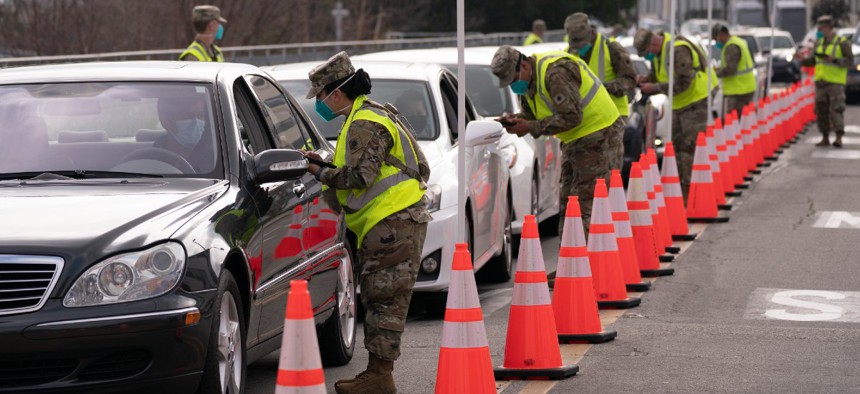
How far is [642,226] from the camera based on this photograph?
11859 mm

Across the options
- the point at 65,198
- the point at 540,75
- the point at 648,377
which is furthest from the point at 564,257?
the point at 65,198

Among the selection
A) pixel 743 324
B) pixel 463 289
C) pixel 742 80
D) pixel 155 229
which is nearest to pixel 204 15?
pixel 743 324

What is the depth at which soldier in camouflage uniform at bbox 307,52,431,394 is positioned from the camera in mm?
7250

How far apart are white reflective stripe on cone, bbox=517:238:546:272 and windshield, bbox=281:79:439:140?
3.39 metres

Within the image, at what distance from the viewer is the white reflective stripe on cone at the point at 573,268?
29.1 ft

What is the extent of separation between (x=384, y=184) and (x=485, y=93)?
6.84 m

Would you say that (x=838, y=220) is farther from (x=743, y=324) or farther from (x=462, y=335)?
(x=462, y=335)

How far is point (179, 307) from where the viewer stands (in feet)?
19.3

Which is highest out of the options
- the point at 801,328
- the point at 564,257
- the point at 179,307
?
the point at 179,307

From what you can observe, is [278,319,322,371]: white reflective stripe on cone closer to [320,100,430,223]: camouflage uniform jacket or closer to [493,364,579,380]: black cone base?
[320,100,430,223]: camouflage uniform jacket

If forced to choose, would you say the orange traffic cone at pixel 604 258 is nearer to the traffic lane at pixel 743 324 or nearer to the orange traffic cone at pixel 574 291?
the traffic lane at pixel 743 324

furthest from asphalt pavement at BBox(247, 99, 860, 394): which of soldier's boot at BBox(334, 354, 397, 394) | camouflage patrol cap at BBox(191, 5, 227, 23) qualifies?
camouflage patrol cap at BBox(191, 5, 227, 23)

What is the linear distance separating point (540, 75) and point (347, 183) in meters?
4.14

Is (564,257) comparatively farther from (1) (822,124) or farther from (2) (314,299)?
(1) (822,124)
